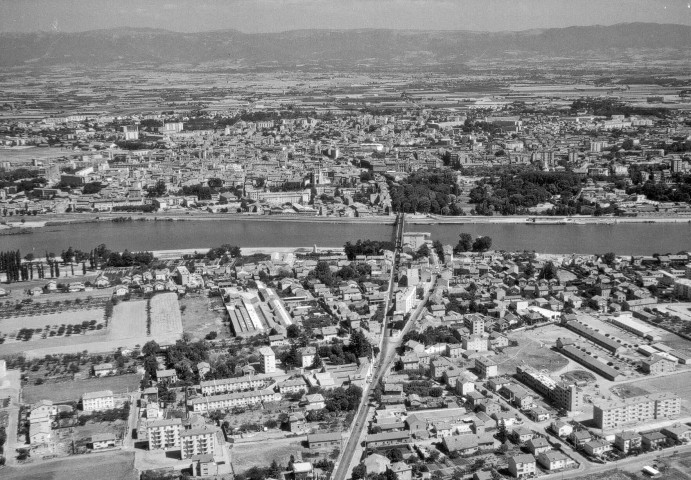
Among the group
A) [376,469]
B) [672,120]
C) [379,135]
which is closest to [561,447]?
[376,469]

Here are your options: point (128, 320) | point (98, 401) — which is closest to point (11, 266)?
point (128, 320)

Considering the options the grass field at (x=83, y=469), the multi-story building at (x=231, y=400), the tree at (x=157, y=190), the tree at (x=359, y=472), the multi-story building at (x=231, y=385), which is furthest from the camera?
the tree at (x=157, y=190)

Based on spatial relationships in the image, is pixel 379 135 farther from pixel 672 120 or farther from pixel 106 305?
pixel 106 305

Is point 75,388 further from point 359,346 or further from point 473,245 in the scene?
point 473,245

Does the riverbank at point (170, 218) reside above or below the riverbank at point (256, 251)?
below

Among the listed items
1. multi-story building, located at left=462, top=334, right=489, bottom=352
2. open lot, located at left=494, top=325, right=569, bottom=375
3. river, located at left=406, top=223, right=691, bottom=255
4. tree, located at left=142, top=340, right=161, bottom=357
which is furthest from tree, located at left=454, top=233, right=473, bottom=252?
tree, located at left=142, top=340, right=161, bottom=357

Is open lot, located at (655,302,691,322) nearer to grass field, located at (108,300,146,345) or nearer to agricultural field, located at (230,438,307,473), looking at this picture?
agricultural field, located at (230,438,307,473)

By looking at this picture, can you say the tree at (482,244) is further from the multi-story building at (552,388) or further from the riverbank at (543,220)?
the multi-story building at (552,388)

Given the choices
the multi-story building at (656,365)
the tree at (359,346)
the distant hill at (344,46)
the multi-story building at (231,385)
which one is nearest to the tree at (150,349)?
the multi-story building at (231,385)
